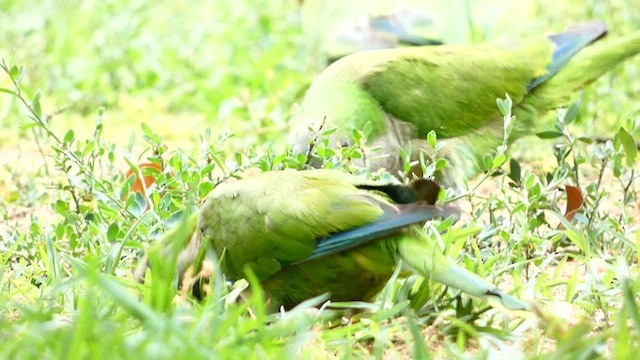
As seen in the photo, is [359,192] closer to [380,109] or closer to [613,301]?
[613,301]

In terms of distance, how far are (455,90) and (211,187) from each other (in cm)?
127

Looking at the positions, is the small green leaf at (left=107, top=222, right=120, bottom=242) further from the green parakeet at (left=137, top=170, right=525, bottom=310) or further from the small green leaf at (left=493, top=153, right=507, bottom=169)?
the small green leaf at (left=493, top=153, right=507, bottom=169)

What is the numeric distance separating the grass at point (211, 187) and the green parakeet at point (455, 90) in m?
0.26

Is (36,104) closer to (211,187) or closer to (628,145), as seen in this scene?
(211,187)

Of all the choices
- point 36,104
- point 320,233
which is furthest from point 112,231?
point 320,233

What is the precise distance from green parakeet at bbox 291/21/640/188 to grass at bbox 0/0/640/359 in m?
0.26

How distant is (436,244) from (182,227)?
1.87ft

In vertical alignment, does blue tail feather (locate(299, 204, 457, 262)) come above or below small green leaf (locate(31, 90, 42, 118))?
below

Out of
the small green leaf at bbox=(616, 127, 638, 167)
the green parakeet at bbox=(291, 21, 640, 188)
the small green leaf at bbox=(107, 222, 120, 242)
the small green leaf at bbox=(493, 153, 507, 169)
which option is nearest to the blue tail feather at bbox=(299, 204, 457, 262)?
the small green leaf at bbox=(493, 153, 507, 169)

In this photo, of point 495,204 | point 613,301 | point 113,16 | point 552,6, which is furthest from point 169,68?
point 613,301

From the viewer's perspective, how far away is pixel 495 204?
307 centimetres

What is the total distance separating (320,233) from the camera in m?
2.37

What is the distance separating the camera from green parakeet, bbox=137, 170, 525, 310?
7.51 feet

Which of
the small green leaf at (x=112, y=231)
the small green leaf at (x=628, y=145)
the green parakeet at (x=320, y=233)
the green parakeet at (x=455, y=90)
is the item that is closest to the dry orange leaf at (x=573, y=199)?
the small green leaf at (x=628, y=145)
